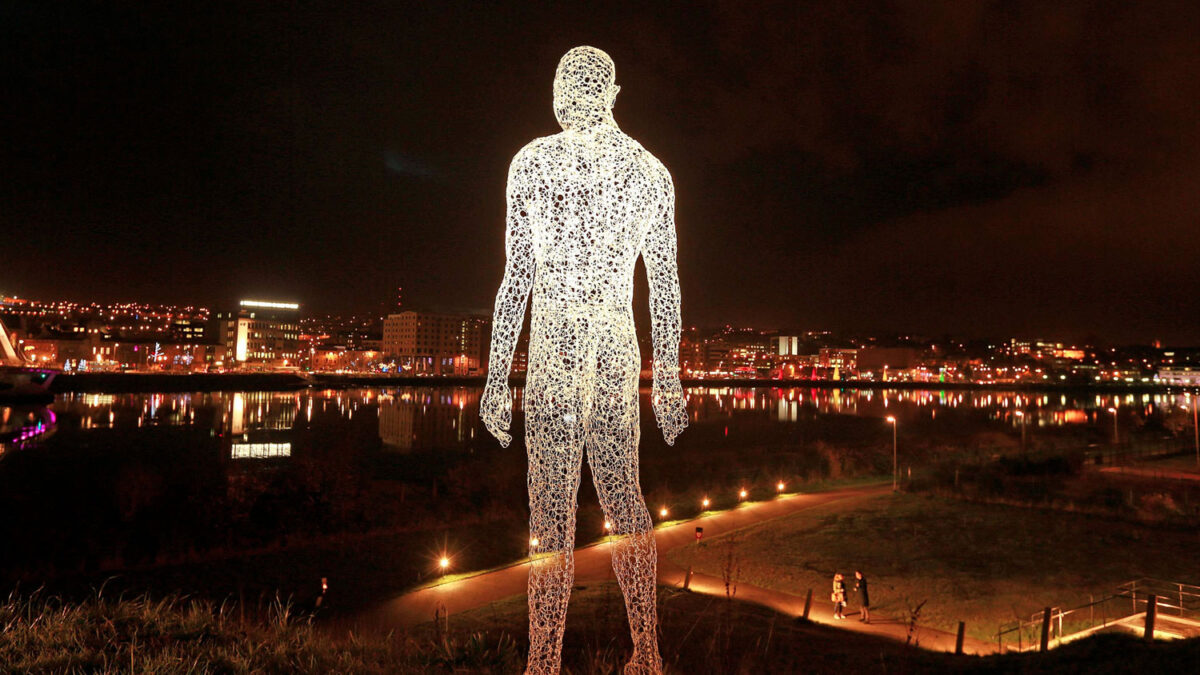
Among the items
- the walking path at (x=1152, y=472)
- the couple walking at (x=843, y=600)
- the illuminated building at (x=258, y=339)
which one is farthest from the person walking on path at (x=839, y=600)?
the illuminated building at (x=258, y=339)

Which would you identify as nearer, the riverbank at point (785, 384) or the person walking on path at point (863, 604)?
the person walking on path at point (863, 604)

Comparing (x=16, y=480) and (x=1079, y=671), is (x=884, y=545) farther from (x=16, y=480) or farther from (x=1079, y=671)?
(x=16, y=480)

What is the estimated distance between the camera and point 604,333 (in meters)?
6.46

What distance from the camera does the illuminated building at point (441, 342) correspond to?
164125 millimetres

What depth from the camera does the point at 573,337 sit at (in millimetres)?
6434

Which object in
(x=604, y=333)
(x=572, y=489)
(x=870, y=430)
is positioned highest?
(x=604, y=333)

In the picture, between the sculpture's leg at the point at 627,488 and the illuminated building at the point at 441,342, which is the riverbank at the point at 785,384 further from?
the sculpture's leg at the point at 627,488

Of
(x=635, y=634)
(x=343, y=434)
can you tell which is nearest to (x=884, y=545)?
(x=635, y=634)

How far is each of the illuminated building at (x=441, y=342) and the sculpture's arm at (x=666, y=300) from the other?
158m

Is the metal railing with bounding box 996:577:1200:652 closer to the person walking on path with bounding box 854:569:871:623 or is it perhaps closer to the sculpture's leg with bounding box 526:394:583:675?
the person walking on path with bounding box 854:569:871:623

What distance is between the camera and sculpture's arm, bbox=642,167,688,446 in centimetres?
684

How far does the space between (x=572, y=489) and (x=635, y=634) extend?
146 cm

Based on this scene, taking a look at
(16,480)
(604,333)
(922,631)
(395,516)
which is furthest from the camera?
(16,480)

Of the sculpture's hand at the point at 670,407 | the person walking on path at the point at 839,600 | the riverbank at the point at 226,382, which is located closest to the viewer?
the sculpture's hand at the point at 670,407
